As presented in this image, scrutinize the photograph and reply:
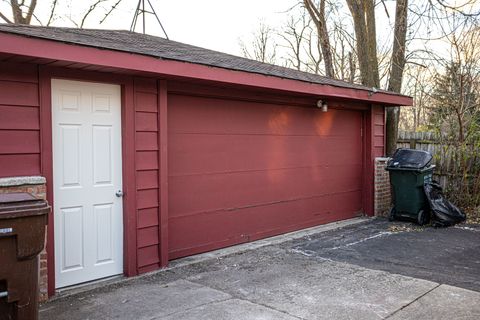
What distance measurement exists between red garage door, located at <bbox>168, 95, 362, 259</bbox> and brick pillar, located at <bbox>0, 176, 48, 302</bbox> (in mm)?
1657

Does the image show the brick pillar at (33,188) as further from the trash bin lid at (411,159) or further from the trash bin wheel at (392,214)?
the trash bin wheel at (392,214)

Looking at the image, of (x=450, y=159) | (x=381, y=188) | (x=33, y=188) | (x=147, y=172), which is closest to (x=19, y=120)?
(x=33, y=188)

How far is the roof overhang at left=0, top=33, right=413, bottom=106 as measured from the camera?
11.9 feet

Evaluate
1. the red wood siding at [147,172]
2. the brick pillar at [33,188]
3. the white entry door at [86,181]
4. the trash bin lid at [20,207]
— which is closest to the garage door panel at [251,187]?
the red wood siding at [147,172]

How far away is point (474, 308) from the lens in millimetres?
3834

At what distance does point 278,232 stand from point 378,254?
167 centimetres

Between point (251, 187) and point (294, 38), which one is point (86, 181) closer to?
point (251, 187)

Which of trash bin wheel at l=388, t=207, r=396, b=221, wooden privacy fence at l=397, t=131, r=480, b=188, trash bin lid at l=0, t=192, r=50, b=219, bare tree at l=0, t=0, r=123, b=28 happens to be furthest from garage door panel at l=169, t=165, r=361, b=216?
bare tree at l=0, t=0, r=123, b=28

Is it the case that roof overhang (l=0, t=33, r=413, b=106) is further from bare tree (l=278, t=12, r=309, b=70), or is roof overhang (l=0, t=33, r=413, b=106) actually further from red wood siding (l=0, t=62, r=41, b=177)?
bare tree (l=278, t=12, r=309, b=70)

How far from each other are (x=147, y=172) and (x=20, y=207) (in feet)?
6.63

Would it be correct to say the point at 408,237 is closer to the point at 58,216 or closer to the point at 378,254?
the point at 378,254

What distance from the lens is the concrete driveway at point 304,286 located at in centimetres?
384

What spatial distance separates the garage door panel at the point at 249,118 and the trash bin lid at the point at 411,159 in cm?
96

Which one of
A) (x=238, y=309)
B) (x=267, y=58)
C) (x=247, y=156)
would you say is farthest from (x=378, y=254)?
(x=267, y=58)
